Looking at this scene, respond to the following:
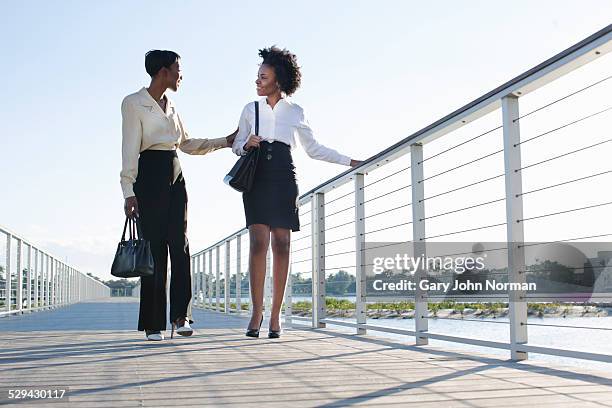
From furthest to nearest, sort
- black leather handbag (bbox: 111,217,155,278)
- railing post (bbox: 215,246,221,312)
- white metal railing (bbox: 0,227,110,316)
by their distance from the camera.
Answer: railing post (bbox: 215,246,221,312) < white metal railing (bbox: 0,227,110,316) < black leather handbag (bbox: 111,217,155,278)

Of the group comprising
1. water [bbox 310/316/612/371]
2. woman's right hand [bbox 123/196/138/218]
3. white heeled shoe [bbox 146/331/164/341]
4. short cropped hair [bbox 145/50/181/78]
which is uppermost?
short cropped hair [bbox 145/50/181/78]

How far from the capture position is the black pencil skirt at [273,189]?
→ 11.3ft

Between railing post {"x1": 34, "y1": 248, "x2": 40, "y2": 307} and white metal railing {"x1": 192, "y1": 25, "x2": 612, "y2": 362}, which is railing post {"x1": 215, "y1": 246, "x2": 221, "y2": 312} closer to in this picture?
railing post {"x1": 34, "y1": 248, "x2": 40, "y2": 307}

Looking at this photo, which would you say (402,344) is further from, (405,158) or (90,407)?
(90,407)

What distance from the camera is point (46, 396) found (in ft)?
5.59

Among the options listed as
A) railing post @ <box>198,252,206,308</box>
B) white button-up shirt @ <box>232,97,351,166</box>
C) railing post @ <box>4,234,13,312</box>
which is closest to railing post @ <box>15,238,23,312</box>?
railing post @ <box>4,234,13,312</box>

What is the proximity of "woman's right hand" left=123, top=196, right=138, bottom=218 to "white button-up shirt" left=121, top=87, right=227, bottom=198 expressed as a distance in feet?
0.12

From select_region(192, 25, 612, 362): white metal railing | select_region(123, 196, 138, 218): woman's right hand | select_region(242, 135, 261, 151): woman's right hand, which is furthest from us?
select_region(242, 135, 261, 151): woman's right hand

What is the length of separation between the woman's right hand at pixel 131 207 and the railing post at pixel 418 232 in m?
1.17

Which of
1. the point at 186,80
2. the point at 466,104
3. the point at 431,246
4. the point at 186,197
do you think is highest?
the point at 186,80

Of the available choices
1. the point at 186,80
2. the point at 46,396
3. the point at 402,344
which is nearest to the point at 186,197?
the point at 186,80

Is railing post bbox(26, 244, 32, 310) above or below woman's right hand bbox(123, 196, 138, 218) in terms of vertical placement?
below

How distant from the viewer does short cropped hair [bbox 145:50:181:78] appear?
346 centimetres

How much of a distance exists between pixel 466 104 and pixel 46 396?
1801mm
